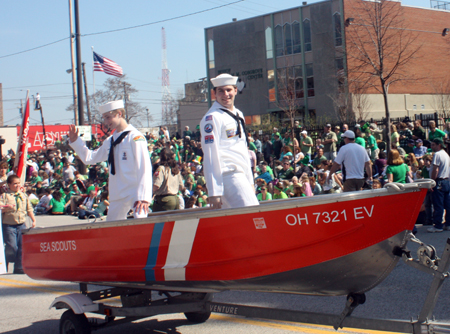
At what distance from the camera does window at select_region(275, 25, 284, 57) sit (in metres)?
45.3

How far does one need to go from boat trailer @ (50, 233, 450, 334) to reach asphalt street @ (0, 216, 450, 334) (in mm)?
325

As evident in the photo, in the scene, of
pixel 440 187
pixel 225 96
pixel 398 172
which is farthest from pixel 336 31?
pixel 225 96

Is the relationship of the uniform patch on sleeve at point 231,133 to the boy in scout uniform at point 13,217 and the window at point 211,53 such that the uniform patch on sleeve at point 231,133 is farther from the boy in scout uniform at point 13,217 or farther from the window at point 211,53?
the window at point 211,53

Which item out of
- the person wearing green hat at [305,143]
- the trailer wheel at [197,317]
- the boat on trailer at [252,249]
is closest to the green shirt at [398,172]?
the trailer wheel at [197,317]

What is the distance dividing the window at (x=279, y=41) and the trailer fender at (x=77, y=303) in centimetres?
4267

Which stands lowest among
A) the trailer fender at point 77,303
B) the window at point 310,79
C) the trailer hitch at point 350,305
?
the trailer fender at point 77,303

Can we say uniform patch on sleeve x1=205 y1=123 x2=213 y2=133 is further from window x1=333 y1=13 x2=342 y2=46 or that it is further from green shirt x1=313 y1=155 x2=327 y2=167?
window x1=333 y1=13 x2=342 y2=46

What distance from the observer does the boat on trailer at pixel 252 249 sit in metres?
3.73

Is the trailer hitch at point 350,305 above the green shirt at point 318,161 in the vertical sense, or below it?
below

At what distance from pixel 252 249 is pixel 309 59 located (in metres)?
40.9

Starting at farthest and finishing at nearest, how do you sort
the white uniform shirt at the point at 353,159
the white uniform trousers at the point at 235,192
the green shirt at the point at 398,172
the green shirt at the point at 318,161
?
the green shirt at the point at 318,161
the green shirt at the point at 398,172
the white uniform shirt at the point at 353,159
the white uniform trousers at the point at 235,192

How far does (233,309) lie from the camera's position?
432cm

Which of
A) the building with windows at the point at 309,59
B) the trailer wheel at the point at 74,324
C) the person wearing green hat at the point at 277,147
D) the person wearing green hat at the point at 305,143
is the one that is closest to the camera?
the trailer wheel at the point at 74,324

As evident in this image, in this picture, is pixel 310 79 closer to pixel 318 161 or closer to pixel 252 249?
pixel 318 161
